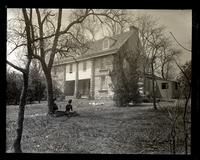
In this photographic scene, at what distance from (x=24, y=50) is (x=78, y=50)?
2.11 feet

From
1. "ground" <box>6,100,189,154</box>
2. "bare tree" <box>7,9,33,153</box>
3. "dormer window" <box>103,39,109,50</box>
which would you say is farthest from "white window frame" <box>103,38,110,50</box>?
"bare tree" <box>7,9,33,153</box>

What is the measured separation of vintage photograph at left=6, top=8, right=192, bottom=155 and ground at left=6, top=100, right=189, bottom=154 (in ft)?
0.04

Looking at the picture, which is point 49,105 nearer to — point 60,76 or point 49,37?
point 60,76

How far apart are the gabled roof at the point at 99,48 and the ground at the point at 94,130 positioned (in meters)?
0.52

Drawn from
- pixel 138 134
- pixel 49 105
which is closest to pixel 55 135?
pixel 49 105

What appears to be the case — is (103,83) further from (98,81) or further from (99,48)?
(99,48)

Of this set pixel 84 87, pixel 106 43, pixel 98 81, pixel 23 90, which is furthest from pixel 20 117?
pixel 106 43

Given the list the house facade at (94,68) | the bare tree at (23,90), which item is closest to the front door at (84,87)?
the house facade at (94,68)

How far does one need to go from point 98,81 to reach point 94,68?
17cm

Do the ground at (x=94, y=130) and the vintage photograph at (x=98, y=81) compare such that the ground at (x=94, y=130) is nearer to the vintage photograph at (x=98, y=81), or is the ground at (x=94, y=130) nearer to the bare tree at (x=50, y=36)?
the vintage photograph at (x=98, y=81)

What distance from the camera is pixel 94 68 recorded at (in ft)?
12.1

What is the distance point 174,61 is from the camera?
11.9 ft

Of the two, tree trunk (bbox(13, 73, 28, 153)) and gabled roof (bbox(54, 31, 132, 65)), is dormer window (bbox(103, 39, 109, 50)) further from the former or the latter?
tree trunk (bbox(13, 73, 28, 153))

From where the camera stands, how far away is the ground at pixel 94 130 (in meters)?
3.53
